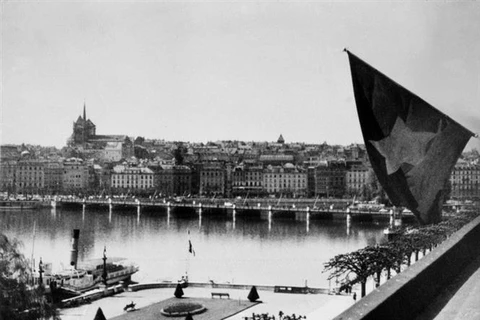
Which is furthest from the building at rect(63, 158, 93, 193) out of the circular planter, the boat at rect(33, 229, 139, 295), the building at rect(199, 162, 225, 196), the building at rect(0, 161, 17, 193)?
the circular planter

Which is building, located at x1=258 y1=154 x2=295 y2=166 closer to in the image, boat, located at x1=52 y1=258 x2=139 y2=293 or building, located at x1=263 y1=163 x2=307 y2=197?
building, located at x1=263 y1=163 x2=307 y2=197

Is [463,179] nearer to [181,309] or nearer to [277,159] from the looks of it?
[181,309]

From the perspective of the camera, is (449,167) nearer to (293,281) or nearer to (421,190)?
(421,190)

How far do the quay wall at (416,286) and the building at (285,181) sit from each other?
4843 cm

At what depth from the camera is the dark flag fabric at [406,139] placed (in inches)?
182

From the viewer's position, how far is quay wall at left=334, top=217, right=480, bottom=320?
8.32 feet

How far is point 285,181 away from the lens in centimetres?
5362

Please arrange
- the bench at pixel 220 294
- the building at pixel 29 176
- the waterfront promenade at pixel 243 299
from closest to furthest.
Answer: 1. the waterfront promenade at pixel 243 299
2. the bench at pixel 220 294
3. the building at pixel 29 176

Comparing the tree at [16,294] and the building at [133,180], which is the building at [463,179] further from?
the tree at [16,294]

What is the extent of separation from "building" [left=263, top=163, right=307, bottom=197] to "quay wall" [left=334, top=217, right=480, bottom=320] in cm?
4843

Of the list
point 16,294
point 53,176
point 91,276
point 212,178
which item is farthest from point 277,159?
point 16,294

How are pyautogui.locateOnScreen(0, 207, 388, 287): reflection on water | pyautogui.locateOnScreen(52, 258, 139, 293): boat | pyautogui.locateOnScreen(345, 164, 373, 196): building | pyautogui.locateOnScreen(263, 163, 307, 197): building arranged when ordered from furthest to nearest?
pyautogui.locateOnScreen(263, 163, 307, 197): building → pyautogui.locateOnScreen(345, 164, 373, 196): building → pyautogui.locateOnScreen(0, 207, 388, 287): reflection on water → pyautogui.locateOnScreen(52, 258, 139, 293): boat

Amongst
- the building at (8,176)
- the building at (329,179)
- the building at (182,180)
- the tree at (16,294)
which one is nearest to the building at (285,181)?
the building at (329,179)

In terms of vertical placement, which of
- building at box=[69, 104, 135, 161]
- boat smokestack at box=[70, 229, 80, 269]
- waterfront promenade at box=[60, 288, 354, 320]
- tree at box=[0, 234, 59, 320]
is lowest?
waterfront promenade at box=[60, 288, 354, 320]
